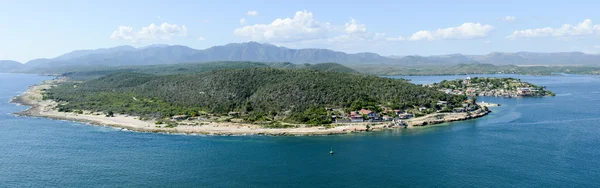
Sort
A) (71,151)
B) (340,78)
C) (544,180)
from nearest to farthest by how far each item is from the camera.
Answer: (544,180) < (71,151) < (340,78)

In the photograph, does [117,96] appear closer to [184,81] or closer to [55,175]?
[184,81]

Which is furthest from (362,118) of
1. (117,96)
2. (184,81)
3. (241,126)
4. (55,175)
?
(117,96)

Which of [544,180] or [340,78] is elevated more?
[340,78]

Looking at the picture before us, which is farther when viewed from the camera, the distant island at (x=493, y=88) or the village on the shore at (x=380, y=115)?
the distant island at (x=493, y=88)

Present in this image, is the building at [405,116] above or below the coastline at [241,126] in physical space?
above

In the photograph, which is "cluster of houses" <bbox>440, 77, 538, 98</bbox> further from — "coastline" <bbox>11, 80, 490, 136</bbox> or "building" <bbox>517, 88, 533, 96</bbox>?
Answer: "coastline" <bbox>11, 80, 490, 136</bbox>

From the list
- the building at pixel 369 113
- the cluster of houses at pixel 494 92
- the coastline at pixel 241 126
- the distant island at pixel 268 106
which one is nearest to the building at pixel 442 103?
the distant island at pixel 268 106

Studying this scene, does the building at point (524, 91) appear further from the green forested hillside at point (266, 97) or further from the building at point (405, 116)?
the building at point (405, 116)

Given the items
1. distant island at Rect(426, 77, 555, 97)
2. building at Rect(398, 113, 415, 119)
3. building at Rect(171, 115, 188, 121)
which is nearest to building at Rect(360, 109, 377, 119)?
building at Rect(398, 113, 415, 119)
